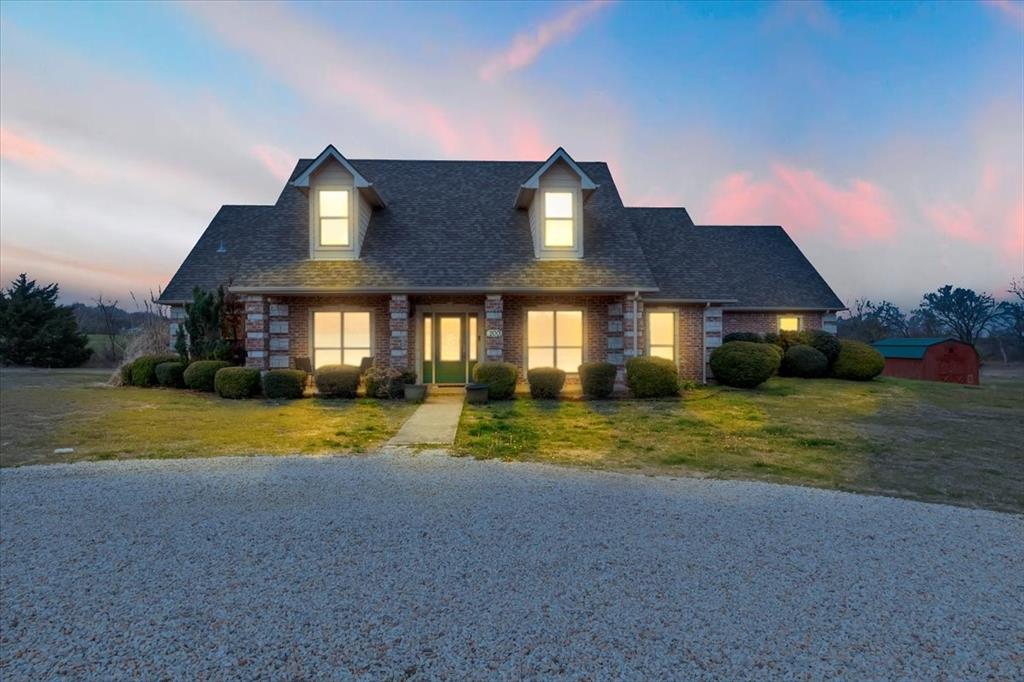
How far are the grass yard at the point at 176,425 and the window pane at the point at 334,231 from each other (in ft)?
18.1

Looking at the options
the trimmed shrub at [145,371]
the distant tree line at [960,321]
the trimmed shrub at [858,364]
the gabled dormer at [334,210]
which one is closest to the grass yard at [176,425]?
the trimmed shrub at [145,371]

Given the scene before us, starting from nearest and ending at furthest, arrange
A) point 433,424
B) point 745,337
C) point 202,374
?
1. point 433,424
2. point 202,374
3. point 745,337

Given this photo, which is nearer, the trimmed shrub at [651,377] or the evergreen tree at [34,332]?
the trimmed shrub at [651,377]

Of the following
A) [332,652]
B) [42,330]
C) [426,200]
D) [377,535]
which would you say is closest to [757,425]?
[377,535]

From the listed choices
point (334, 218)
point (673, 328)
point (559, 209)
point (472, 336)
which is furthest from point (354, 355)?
point (673, 328)

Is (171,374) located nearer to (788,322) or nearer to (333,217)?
(333,217)

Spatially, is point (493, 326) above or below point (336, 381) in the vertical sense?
above

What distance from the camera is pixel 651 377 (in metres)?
15.3

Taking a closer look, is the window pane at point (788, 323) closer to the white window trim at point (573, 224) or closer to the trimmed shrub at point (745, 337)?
the trimmed shrub at point (745, 337)

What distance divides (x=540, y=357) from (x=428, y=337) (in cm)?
405

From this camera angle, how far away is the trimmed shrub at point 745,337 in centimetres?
2003

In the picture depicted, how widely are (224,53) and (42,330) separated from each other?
2596 centimetres

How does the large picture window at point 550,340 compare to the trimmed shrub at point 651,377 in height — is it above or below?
above

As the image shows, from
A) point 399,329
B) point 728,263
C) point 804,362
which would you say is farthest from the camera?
point 728,263
